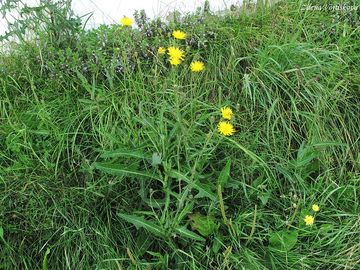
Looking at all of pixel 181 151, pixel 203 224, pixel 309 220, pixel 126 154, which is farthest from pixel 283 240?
pixel 126 154

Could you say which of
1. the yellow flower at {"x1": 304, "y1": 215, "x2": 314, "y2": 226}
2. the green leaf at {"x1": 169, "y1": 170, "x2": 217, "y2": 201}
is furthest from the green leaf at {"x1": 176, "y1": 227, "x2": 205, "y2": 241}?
the yellow flower at {"x1": 304, "y1": 215, "x2": 314, "y2": 226}

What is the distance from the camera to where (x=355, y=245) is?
218cm

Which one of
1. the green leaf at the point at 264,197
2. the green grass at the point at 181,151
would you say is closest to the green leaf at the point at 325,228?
the green grass at the point at 181,151

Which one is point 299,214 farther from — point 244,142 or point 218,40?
point 218,40

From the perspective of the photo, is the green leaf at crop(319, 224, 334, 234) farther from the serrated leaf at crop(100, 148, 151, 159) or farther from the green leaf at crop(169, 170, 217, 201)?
the serrated leaf at crop(100, 148, 151, 159)

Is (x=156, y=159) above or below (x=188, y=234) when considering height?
above

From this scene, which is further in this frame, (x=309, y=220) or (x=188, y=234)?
(x=309, y=220)

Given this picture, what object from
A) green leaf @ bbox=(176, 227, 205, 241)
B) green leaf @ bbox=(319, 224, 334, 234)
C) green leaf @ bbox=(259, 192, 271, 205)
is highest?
green leaf @ bbox=(176, 227, 205, 241)

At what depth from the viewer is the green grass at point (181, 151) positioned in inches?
85.3

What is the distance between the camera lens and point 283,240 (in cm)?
215

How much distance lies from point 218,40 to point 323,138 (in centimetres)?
86

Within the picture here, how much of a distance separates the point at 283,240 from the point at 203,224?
0.33m

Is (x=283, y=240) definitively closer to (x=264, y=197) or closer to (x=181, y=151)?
(x=264, y=197)

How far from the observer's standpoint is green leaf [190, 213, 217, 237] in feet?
A: 7.06
